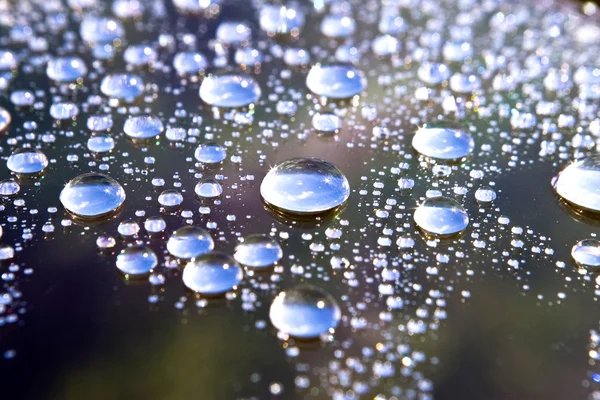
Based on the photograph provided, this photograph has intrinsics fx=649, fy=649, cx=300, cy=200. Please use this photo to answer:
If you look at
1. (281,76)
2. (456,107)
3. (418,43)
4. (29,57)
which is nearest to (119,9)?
(29,57)

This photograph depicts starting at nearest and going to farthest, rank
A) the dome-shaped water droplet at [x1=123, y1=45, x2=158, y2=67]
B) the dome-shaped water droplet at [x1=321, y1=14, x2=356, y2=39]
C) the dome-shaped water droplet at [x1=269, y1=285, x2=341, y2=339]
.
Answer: the dome-shaped water droplet at [x1=269, y1=285, x2=341, y2=339]
the dome-shaped water droplet at [x1=123, y1=45, x2=158, y2=67]
the dome-shaped water droplet at [x1=321, y1=14, x2=356, y2=39]

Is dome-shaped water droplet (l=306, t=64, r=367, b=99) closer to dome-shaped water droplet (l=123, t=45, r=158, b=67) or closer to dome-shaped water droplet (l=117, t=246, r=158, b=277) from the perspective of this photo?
dome-shaped water droplet (l=123, t=45, r=158, b=67)

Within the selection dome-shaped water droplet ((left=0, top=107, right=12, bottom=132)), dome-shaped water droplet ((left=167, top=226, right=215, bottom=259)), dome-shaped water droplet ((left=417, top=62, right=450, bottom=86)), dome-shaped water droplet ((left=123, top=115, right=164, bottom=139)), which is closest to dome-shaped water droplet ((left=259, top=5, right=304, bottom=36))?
dome-shaped water droplet ((left=417, top=62, right=450, bottom=86))

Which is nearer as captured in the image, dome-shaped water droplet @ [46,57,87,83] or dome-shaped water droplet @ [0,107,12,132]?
dome-shaped water droplet @ [0,107,12,132]

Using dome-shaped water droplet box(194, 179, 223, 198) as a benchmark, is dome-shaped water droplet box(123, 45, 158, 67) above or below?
above

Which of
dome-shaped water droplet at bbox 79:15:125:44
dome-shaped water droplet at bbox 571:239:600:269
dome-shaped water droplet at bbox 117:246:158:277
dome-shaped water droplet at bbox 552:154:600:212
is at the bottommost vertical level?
dome-shaped water droplet at bbox 571:239:600:269

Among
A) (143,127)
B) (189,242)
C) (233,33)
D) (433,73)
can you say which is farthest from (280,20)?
(189,242)

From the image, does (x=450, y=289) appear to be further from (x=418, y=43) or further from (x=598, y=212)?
(x=418, y=43)

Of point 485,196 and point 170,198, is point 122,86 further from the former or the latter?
point 485,196
